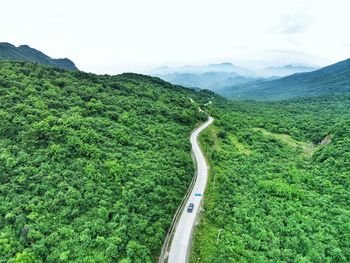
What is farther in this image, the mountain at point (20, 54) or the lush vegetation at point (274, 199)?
the mountain at point (20, 54)

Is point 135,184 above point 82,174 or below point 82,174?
below

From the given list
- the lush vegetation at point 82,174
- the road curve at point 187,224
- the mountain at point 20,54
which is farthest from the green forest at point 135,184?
the mountain at point 20,54

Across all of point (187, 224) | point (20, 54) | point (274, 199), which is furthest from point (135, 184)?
point (20, 54)

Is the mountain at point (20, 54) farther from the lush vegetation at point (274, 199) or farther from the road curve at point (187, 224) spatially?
the road curve at point (187, 224)

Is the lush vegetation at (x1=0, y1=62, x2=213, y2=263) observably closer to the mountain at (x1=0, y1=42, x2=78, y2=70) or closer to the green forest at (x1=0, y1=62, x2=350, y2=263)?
the green forest at (x1=0, y1=62, x2=350, y2=263)

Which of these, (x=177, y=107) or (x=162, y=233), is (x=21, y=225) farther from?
(x=177, y=107)

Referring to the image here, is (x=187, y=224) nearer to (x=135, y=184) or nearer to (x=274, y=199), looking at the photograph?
(x=135, y=184)
